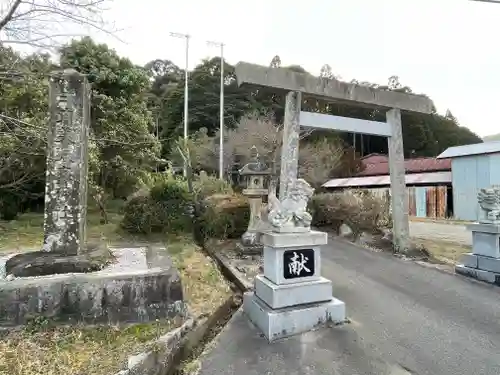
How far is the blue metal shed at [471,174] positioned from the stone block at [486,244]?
36.4ft

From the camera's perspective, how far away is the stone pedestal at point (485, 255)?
5891 mm

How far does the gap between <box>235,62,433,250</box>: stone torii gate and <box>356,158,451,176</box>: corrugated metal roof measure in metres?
13.6

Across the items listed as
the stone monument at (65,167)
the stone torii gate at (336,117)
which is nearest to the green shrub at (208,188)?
the stone torii gate at (336,117)

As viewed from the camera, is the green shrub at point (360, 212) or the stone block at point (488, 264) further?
the green shrub at point (360, 212)

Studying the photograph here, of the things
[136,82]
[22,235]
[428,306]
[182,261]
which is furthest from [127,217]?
[428,306]

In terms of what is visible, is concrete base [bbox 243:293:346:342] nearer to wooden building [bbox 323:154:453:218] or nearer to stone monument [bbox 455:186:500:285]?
stone monument [bbox 455:186:500:285]

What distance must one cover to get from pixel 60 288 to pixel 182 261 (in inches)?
151

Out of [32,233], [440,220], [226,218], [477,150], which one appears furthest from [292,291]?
[477,150]

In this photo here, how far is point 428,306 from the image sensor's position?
4.86 meters

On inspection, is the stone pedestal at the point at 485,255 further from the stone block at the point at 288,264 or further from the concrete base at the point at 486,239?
the stone block at the point at 288,264

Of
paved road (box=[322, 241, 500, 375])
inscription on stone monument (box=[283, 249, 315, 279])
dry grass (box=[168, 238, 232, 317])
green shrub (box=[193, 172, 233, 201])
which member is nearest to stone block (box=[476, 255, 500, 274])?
paved road (box=[322, 241, 500, 375])

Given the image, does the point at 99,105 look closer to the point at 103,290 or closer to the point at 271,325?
the point at 103,290

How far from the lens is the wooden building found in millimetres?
17828

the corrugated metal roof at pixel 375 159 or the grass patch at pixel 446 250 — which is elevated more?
the corrugated metal roof at pixel 375 159
